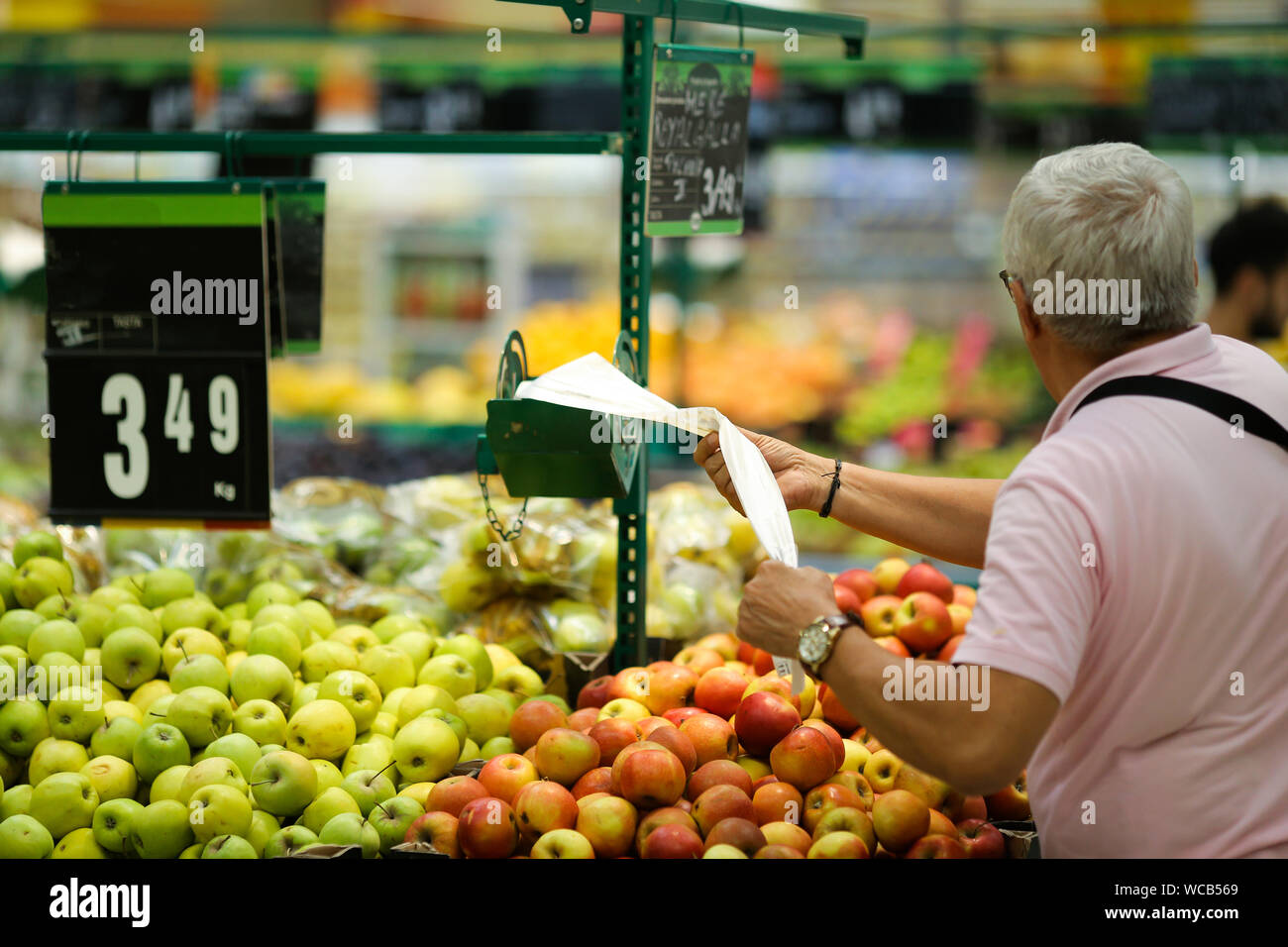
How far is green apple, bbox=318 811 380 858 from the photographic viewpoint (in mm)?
1954

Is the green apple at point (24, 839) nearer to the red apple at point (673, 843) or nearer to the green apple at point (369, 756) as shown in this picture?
the green apple at point (369, 756)

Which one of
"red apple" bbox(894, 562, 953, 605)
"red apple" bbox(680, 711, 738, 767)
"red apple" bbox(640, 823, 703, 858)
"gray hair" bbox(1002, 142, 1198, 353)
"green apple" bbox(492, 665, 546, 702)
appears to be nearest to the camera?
"gray hair" bbox(1002, 142, 1198, 353)

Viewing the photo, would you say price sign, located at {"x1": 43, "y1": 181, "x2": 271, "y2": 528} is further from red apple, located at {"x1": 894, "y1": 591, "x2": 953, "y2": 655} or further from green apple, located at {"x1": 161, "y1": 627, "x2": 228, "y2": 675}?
red apple, located at {"x1": 894, "y1": 591, "x2": 953, "y2": 655}

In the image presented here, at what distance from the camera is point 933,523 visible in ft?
7.32

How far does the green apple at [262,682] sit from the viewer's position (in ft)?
7.52

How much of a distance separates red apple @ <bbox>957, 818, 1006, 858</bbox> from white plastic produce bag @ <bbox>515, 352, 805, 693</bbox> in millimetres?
425

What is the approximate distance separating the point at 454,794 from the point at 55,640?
38.8 inches

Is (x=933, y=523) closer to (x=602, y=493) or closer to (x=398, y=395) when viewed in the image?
(x=602, y=493)

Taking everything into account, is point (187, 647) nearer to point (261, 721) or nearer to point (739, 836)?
point (261, 721)

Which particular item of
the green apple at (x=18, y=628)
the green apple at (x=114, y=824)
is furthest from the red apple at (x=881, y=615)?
the green apple at (x=18, y=628)

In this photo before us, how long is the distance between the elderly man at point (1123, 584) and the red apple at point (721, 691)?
24.3 inches

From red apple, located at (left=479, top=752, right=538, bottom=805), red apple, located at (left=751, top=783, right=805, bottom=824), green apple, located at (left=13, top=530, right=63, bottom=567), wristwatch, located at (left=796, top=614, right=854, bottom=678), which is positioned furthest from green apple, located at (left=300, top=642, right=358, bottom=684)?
wristwatch, located at (left=796, top=614, right=854, bottom=678)
